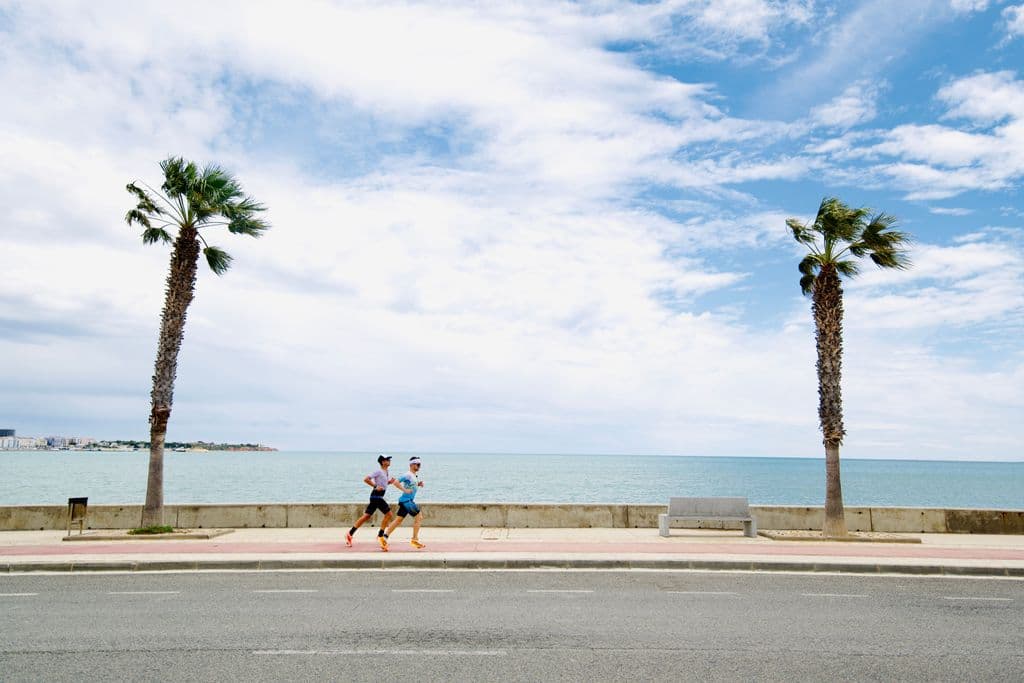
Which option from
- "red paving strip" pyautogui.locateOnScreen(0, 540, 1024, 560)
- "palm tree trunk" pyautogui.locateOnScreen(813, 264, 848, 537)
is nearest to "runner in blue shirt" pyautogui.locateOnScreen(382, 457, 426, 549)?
"red paving strip" pyautogui.locateOnScreen(0, 540, 1024, 560)

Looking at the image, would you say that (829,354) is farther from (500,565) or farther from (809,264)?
(500,565)

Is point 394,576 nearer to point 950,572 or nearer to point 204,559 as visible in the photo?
point 204,559

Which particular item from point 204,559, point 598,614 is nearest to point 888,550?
point 598,614

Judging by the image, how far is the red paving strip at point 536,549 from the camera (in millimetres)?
14375

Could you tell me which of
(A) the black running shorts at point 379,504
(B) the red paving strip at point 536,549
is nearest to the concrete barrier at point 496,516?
(B) the red paving strip at point 536,549

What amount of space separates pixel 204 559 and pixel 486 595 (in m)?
5.56

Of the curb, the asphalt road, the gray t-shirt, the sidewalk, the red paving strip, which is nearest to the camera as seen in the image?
the asphalt road

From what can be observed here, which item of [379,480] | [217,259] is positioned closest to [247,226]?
[217,259]

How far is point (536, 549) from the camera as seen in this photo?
1466cm

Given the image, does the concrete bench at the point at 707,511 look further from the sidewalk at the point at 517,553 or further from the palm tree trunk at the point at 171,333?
the palm tree trunk at the point at 171,333

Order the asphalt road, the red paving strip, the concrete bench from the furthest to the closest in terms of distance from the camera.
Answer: the concrete bench < the red paving strip < the asphalt road

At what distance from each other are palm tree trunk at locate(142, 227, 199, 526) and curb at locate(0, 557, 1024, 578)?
5.08 m

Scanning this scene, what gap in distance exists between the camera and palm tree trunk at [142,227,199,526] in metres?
18.6

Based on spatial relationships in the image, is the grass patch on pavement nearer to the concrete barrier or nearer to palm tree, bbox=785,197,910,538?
the concrete barrier
